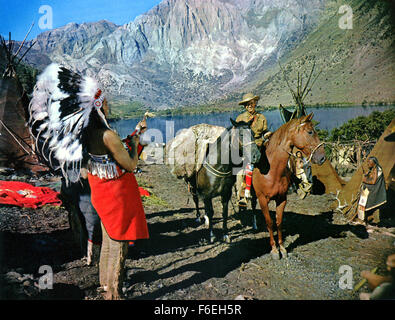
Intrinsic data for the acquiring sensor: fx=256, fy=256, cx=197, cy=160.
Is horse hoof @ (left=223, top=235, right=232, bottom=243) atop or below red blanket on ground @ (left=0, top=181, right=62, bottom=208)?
below

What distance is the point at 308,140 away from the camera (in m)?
4.38

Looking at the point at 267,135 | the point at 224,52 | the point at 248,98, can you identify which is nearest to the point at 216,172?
the point at 267,135

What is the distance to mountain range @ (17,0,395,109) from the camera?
949 centimetres

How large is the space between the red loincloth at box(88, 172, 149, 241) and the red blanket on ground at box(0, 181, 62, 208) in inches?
183

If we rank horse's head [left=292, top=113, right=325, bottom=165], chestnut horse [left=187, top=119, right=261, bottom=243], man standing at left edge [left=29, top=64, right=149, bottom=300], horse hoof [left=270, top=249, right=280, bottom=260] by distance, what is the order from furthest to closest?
1. horse hoof [left=270, top=249, right=280, bottom=260]
2. chestnut horse [left=187, top=119, right=261, bottom=243]
3. horse's head [left=292, top=113, right=325, bottom=165]
4. man standing at left edge [left=29, top=64, right=149, bottom=300]

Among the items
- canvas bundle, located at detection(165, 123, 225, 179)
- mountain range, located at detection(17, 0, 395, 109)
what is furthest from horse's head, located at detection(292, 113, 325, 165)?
canvas bundle, located at detection(165, 123, 225, 179)

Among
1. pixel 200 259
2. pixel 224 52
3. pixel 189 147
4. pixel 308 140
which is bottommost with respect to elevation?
pixel 200 259

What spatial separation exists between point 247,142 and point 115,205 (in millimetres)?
2653

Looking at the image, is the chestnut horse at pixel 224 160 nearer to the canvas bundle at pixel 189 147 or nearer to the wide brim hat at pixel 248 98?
the canvas bundle at pixel 189 147

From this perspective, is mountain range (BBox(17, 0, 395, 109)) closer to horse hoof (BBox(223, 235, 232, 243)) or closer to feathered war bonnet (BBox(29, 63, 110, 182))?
feathered war bonnet (BBox(29, 63, 110, 182))

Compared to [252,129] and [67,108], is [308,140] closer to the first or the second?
[252,129]

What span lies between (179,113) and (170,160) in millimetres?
18534
